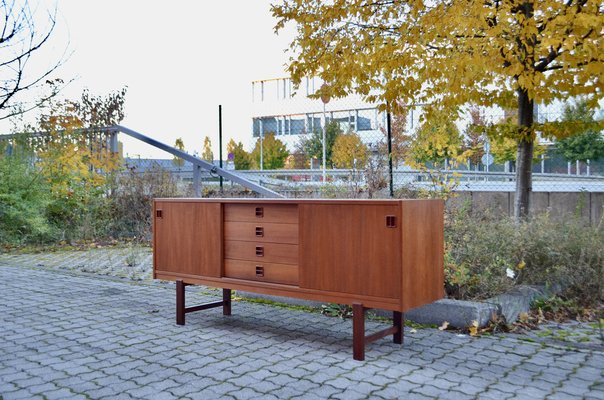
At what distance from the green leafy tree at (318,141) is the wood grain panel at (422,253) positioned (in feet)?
68.1

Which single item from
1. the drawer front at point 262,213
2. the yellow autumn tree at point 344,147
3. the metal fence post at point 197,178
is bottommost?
the drawer front at point 262,213

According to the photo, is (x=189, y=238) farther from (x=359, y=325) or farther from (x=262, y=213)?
(x=359, y=325)

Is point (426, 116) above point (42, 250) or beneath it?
above

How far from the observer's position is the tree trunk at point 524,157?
8758 mm

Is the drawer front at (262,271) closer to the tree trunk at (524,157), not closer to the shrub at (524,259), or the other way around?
the shrub at (524,259)

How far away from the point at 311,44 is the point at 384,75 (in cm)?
124

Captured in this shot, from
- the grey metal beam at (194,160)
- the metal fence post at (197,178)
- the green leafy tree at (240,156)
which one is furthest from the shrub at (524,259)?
the green leafy tree at (240,156)

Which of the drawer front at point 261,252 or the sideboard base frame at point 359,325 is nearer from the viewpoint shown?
the sideboard base frame at point 359,325

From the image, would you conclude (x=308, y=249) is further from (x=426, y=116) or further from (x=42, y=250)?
(x=42, y=250)

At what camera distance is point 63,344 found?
5.21 m

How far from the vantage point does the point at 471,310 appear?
5.51m

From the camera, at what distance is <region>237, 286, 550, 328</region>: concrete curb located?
18.1 ft

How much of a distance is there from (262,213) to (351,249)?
1.01 meters

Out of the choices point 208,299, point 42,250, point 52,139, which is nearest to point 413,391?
point 208,299
